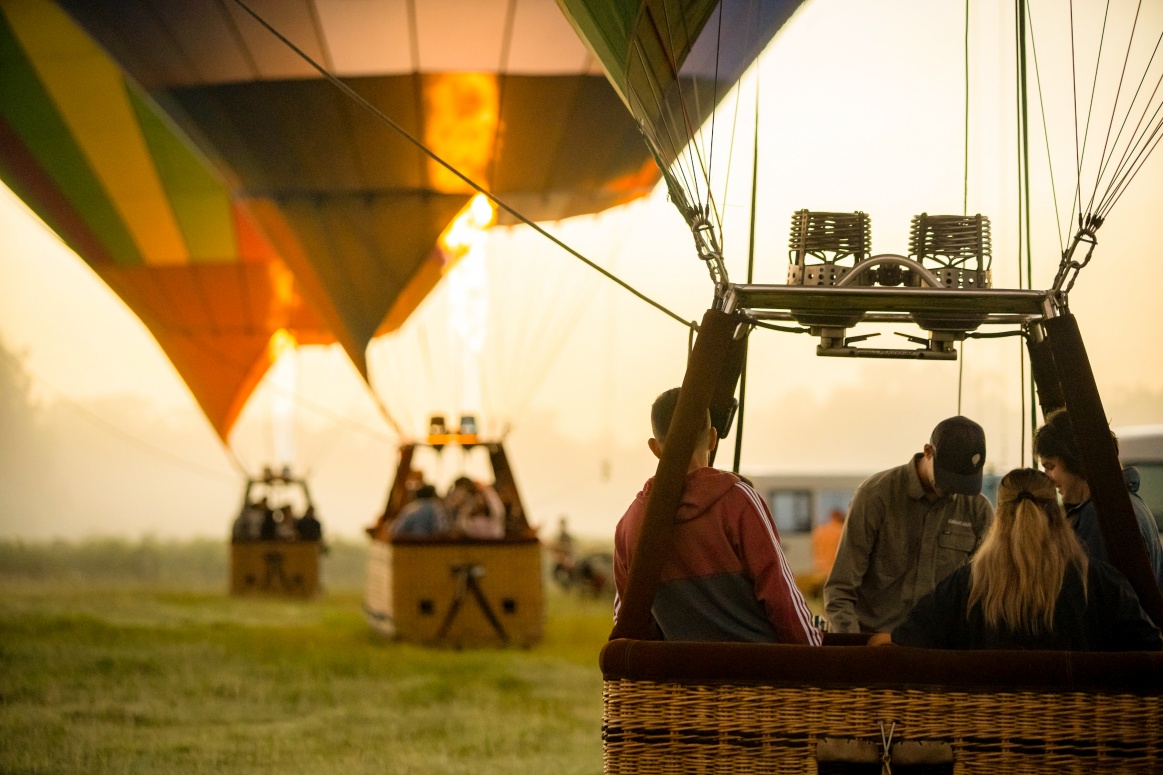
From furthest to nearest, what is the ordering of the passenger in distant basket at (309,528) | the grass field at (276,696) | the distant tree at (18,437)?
the distant tree at (18,437), the passenger in distant basket at (309,528), the grass field at (276,696)

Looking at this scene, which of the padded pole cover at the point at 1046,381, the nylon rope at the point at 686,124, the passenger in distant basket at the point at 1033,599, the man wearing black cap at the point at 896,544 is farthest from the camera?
the man wearing black cap at the point at 896,544

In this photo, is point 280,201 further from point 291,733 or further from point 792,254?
point 792,254

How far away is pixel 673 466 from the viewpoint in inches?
97.7

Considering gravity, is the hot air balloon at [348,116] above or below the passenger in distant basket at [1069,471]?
→ above

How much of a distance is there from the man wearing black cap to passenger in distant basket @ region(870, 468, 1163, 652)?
2.60 ft

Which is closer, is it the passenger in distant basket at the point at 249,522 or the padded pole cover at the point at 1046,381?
the padded pole cover at the point at 1046,381

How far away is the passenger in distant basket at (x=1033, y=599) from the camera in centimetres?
247

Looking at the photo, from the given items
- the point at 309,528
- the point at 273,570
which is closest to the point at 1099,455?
the point at 273,570

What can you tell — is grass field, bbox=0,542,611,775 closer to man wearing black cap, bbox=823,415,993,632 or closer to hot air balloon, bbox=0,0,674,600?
man wearing black cap, bbox=823,415,993,632

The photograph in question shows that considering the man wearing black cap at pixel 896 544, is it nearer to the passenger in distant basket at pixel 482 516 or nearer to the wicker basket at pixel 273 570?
the passenger in distant basket at pixel 482 516

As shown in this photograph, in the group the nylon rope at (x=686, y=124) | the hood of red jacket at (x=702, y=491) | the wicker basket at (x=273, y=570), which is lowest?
the wicker basket at (x=273, y=570)

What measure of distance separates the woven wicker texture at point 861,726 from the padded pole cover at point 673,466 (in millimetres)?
140

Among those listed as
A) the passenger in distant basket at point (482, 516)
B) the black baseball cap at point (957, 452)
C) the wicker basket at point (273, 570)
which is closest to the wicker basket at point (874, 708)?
the black baseball cap at point (957, 452)

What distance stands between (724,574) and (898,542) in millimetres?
968
